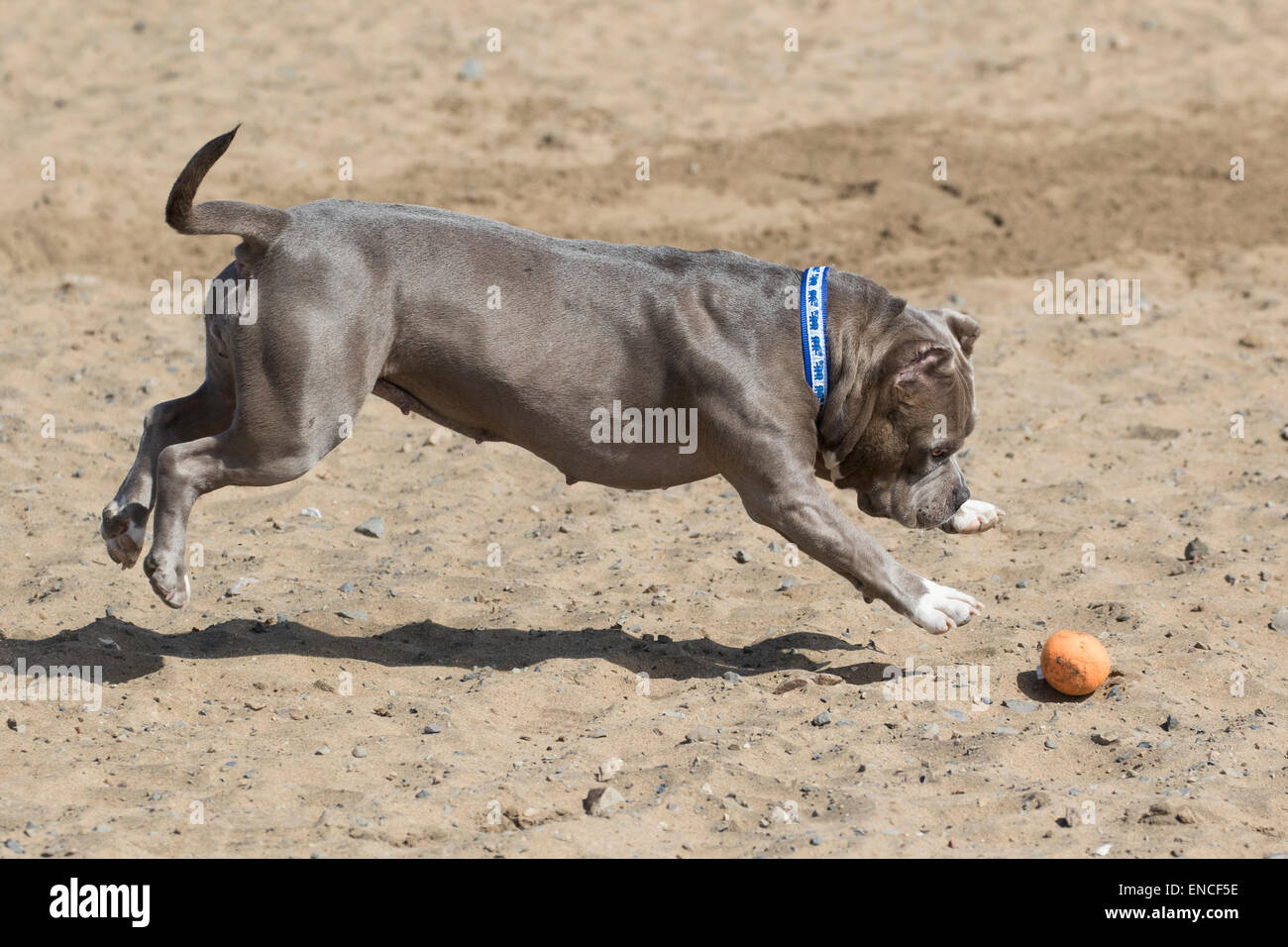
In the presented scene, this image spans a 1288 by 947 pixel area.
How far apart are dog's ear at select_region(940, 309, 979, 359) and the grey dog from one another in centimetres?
16

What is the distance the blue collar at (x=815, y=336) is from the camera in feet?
Answer: 17.6

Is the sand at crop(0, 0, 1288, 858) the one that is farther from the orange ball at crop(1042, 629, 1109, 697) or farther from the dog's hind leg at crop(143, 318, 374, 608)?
the dog's hind leg at crop(143, 318, 374, 608)

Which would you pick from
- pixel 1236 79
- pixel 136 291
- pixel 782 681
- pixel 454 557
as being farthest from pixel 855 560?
pixel 1236 79

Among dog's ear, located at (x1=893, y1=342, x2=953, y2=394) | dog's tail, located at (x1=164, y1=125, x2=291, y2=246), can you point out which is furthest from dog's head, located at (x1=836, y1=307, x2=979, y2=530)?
dog's tail, located at (x1=164, y1=125, x2=291, y2=246)

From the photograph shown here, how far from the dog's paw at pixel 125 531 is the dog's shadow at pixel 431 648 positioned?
367mm

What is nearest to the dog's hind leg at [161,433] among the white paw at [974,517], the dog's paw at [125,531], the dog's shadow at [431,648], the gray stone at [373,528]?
the dog's paw at [125,531]

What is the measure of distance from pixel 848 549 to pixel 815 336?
0.77 metres

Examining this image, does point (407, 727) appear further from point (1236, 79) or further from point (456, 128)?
point (1236, 79)

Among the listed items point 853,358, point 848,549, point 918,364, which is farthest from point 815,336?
point 848,549

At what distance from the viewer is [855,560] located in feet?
17.6

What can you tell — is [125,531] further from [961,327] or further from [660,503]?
[961,327]

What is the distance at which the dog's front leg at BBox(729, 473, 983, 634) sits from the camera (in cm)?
538

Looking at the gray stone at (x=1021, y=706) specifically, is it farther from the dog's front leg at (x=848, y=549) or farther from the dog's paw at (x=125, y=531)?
the dog's paw at (x=125, y=531)
